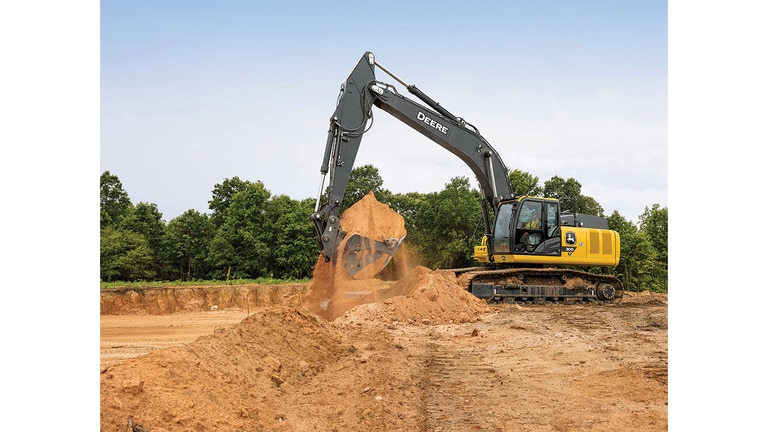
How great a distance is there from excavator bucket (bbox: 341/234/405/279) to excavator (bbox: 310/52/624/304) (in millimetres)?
23

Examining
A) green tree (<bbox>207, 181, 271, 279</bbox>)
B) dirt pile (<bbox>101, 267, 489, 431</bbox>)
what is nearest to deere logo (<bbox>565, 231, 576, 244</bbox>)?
dirt pile (<bbox>101, 267, 489, 431</bbox>)

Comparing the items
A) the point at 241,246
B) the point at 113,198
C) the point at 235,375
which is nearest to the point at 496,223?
the point at 235,375

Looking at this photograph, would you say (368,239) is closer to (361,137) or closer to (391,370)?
(361,137)

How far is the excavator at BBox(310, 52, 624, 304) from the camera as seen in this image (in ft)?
44.0

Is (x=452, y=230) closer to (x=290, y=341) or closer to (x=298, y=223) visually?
(x=298, y=223)

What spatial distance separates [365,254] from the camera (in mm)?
13016

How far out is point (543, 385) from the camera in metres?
7.38

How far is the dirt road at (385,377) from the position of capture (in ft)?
18.2

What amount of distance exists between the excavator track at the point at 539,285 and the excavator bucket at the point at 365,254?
3313 mm

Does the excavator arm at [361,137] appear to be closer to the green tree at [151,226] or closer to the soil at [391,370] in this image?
the soil at [391,370]

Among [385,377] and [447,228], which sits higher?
[447,228]

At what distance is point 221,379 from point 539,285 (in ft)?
39.1

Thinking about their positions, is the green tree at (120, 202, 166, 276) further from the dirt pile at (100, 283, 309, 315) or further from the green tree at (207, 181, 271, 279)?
the dirt pile at (100, 283, 309, 315)

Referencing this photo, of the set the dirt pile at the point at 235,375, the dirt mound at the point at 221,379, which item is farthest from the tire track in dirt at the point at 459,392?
the dirt mound at the point at 221,379
